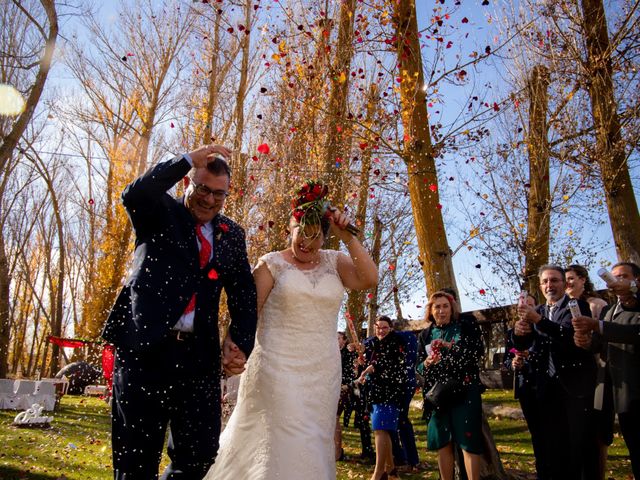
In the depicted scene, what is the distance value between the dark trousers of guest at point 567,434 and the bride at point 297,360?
2.21 meters

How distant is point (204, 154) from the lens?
307 centimetres

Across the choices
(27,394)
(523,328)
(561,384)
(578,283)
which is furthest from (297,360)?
(27,394)

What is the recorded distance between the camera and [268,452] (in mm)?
3570

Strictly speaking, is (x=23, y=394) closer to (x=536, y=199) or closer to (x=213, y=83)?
(x=213, y=83)

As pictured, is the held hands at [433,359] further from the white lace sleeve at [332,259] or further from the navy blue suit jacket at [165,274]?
the navy blue suit jacket at [165,274]

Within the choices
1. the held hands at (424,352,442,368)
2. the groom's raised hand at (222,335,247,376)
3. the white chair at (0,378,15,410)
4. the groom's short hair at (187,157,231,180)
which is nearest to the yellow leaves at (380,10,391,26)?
the held hands at (424,352,442,368)

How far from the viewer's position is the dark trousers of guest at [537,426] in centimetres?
502

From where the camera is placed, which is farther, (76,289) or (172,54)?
(76,289)

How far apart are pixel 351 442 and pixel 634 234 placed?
5.73 metres

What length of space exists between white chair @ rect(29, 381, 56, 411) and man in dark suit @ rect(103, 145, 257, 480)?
1218 cm

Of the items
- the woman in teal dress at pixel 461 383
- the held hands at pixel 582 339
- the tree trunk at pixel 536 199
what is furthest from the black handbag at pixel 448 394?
the tree trunk at pixel 536 199

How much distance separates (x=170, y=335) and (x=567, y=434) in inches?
147

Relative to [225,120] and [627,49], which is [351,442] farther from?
[225,120]

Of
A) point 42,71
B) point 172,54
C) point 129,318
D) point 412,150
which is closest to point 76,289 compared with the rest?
→ point 172,54
